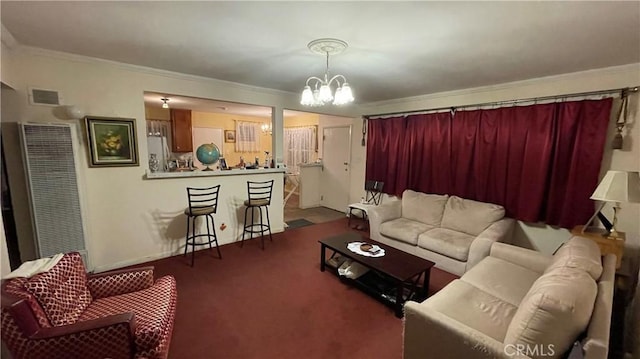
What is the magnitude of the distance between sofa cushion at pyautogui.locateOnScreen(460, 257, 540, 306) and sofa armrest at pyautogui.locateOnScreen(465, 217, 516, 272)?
260 mm

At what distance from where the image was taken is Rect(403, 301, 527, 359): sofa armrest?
1288 mm

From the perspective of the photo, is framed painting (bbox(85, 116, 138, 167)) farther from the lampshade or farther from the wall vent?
the lampshade

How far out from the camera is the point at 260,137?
8.09m

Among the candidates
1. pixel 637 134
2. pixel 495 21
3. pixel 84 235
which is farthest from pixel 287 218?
pixel 637 134

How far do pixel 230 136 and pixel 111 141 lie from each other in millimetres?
4546

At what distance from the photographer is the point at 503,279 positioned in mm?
2150

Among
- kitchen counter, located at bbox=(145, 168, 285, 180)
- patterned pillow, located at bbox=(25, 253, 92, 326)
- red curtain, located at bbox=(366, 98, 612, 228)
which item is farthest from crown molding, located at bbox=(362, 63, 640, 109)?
patterned pillow, located at bbox=(25, 253, 92, 326)

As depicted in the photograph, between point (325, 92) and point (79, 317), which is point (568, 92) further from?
point (79, 317)

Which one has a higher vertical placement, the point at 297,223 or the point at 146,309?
the point at 146,309

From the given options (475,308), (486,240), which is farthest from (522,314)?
(486,240)

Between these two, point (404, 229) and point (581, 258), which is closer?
point (581, 258)

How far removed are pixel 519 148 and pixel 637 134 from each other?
0.95 metres

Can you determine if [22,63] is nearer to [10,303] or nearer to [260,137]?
[10,303]

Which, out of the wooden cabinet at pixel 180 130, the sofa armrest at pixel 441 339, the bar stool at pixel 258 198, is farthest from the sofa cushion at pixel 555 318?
the wooden cabinet at pixel 180 130
